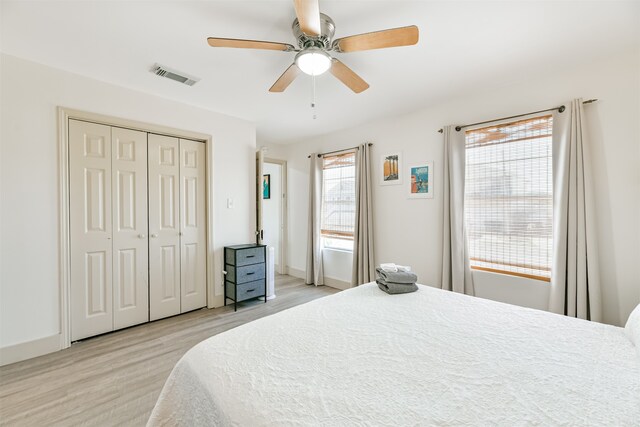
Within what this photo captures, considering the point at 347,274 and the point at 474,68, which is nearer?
the point at 474,68

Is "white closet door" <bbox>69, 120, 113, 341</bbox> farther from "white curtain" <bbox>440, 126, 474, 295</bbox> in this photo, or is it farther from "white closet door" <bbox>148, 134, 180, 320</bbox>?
"white curtain" <bbox>440, 126, 474, 295</bbox>

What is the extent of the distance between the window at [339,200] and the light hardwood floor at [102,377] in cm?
189

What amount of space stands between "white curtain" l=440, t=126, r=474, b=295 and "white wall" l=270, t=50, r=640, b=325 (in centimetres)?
14

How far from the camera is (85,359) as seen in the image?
2.26 meters

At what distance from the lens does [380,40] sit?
1.57 meters

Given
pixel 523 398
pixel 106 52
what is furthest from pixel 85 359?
pixel 523 398

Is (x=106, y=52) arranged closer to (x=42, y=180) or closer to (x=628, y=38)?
(x=42, y=180)

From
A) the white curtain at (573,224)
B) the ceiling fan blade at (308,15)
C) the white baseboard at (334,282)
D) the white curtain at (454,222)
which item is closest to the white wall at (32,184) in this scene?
the ceiling fan blade at (308,15)

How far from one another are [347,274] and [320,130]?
7.45ft

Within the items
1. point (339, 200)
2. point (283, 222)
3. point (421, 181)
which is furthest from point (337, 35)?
point (283, 222)

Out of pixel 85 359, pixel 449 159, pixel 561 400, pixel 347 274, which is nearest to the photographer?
pixel 561 400

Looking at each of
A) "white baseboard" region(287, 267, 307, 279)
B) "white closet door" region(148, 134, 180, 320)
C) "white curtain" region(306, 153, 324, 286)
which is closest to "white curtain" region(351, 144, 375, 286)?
"white curtain" region(306, 153, 324, 286)

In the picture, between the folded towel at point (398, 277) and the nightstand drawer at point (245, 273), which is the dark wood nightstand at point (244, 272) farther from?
the folded towel at point (398, 277)

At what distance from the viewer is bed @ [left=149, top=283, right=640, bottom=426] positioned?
85cm
